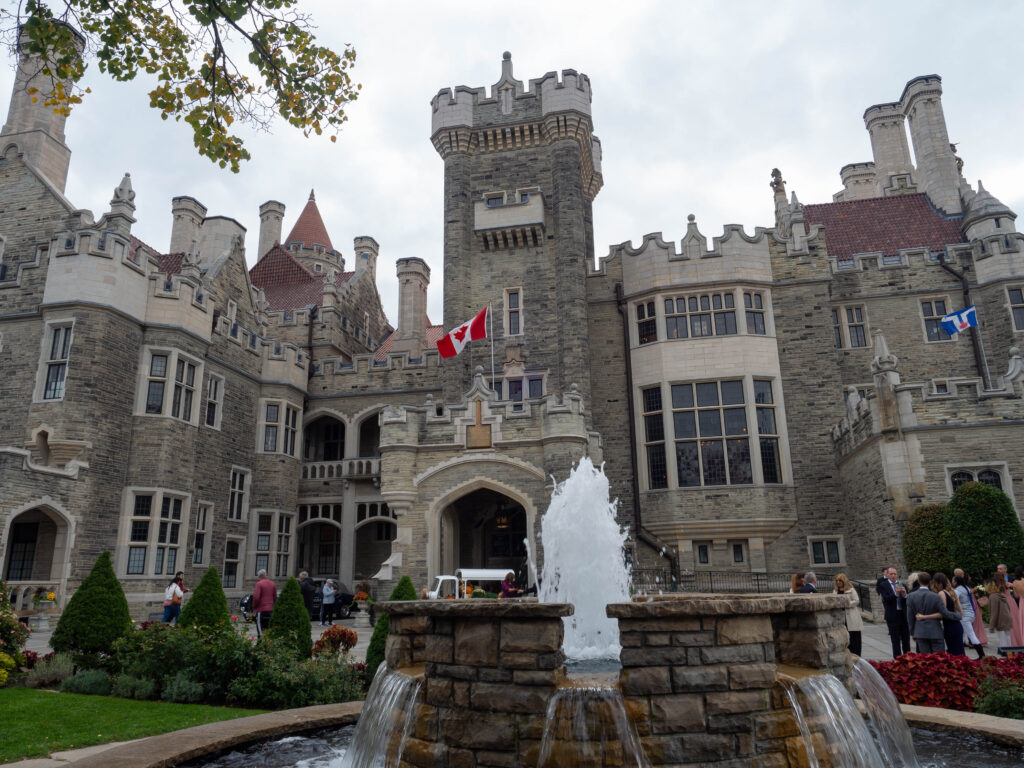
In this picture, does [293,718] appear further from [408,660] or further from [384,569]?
[384,569]

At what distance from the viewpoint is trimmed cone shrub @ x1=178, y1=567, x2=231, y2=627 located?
1157cm

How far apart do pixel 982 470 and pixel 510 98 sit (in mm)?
19319

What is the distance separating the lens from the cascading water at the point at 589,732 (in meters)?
5.28

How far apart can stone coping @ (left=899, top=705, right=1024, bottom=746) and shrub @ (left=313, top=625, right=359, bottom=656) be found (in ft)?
25.4

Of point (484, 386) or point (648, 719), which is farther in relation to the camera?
point (484, 386)

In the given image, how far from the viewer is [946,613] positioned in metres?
10.0

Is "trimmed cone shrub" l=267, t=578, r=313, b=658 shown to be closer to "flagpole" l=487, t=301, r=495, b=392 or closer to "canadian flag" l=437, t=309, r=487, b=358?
"canadian flag" l=437, t=309, r=487, b=358

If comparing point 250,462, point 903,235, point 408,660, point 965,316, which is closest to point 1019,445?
point 965,316

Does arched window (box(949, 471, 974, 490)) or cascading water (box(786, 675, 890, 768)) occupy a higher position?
arched window (box(949, 471, 974, 490))

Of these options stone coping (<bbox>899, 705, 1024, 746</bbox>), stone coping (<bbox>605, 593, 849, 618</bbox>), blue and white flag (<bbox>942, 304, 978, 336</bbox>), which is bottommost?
stone coping (<bbox>899, 705, 1024, 746</bbox>)

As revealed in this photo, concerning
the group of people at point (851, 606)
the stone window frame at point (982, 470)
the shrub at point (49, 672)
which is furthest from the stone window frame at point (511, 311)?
the shrub at point (49, 672)

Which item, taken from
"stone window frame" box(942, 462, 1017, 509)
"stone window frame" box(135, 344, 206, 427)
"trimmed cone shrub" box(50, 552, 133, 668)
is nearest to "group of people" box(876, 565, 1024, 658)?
"stone window frame" box(942, 462, 1017, 509)

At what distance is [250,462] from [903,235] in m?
25.2

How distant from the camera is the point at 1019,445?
18.0 m
